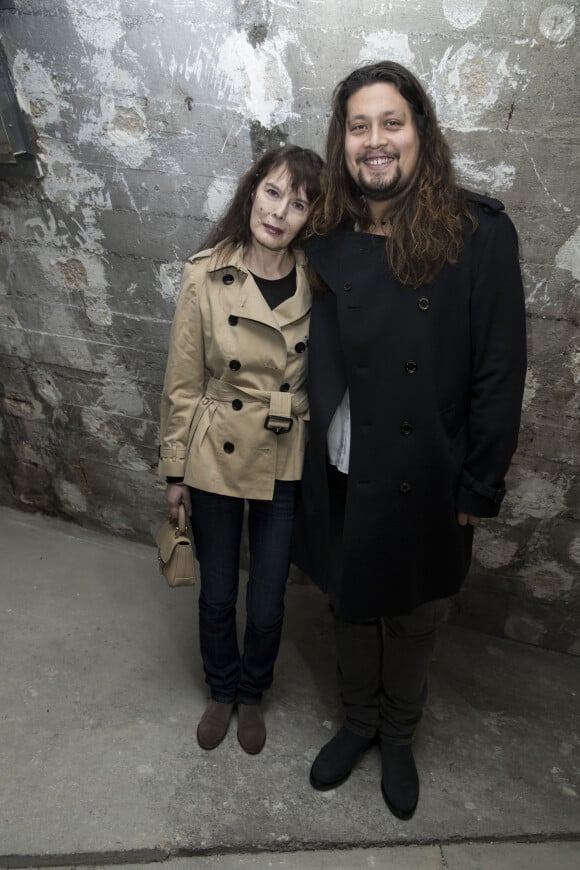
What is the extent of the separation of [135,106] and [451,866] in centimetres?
249

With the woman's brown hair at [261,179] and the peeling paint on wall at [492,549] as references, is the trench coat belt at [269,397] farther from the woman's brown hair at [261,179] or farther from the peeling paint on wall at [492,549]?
the peeling paint on wall at [492,549]

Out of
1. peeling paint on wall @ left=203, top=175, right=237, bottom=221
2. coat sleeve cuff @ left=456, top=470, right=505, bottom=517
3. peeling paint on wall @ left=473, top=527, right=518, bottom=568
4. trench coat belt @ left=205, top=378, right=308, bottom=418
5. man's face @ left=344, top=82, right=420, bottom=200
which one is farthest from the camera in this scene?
peeling paint on wall @ left=473, top=527, right=518, bottom=568

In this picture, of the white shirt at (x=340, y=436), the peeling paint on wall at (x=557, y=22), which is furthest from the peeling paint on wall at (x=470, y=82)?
the white shirt at (x=340, y=436)

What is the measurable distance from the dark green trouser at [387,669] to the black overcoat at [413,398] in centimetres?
13

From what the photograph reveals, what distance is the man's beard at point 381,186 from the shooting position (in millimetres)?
A: 1674

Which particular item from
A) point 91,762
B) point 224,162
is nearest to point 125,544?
point 91,762

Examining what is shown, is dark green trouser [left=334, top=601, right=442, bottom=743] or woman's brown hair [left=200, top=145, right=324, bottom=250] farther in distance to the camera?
dark green trouser [left=334, top=601, right=442, bottom=743]

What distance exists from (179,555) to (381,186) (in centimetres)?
112

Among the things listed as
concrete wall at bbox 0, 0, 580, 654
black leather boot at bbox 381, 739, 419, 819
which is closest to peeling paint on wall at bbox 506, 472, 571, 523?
concrete wall at bbox 0, 0, 580, 654

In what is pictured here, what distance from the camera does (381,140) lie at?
165 centimetres

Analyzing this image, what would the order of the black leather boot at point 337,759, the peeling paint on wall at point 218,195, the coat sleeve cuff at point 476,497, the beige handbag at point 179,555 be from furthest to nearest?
1. the peeling paint on wall at point 218,195
2. the black leather boot at point 337,759
3. the beige handbag at point 179,555
4. the coat sleeve cuff at point 476,497

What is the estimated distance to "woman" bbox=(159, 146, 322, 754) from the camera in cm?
185

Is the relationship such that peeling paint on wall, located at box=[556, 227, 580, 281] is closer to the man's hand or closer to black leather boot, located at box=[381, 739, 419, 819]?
the man's hand

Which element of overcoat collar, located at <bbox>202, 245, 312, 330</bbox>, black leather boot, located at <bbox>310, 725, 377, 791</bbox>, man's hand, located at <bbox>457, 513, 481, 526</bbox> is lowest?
black leather boot, located at <bbox>310, 725, 377, 791</bbox>
